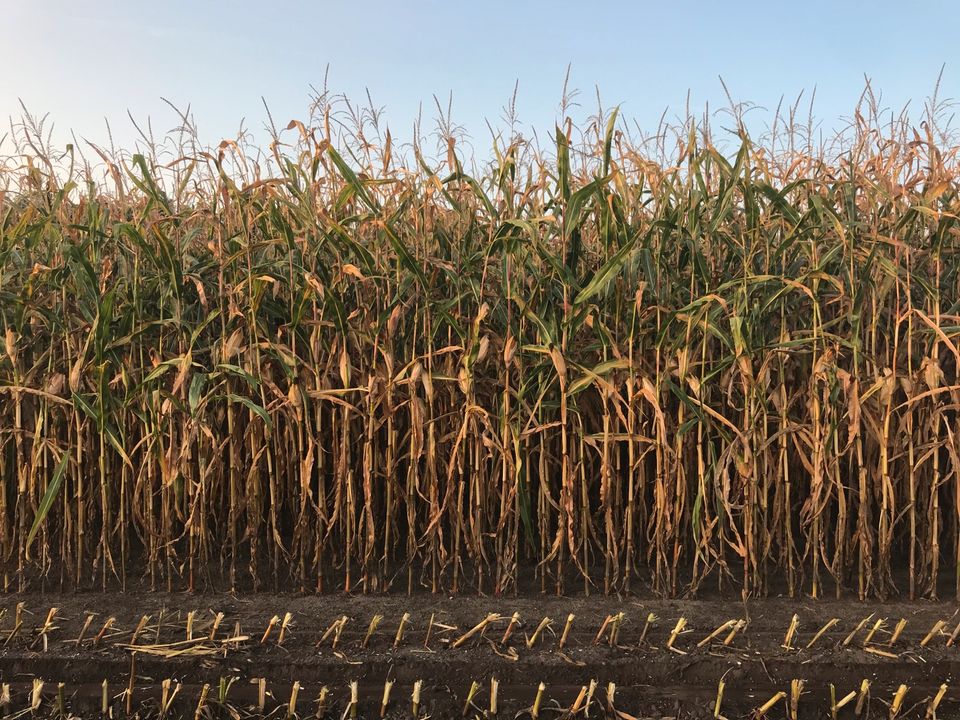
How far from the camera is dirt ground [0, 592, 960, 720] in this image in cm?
237

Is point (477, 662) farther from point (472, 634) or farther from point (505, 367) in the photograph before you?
point (505, 367)

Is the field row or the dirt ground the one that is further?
the field row

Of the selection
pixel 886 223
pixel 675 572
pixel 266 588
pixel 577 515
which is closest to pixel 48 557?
pixel 266 588

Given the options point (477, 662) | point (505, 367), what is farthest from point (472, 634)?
point (505, 367)

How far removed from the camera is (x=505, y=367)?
2832mm

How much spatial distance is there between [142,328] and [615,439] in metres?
1.62

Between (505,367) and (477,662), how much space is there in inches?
36.4

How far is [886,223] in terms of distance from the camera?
3.05 meters

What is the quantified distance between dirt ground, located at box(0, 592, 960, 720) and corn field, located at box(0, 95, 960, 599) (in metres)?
0.24

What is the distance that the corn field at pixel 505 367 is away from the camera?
2.79m

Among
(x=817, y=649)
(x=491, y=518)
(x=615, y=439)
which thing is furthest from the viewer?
(x=491, y=518)

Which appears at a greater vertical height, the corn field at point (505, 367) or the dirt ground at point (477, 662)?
the corn field at point (505, 367)

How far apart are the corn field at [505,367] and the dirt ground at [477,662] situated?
0.24m

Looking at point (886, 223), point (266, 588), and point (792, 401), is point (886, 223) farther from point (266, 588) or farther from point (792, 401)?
point (266, 588)
